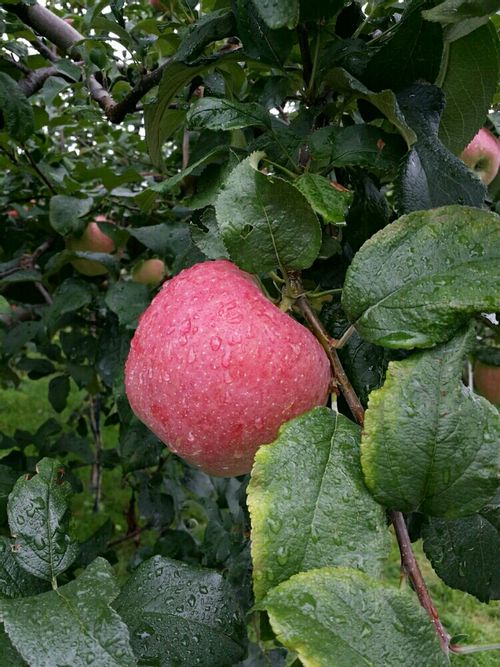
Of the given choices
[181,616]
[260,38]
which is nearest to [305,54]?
[260,38]

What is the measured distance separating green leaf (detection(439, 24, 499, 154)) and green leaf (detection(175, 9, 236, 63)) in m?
0.24

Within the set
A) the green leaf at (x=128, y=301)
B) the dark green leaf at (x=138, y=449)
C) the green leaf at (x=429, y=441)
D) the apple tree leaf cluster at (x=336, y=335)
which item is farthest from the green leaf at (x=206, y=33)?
the dark green leaf at (x=138, y=449)

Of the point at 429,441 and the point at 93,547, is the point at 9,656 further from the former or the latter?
the point at 93,547

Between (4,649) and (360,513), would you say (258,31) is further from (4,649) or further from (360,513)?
(4,649)

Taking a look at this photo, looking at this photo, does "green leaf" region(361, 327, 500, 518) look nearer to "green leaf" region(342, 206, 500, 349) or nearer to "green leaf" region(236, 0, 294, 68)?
"green leaf" region(342, 206, 500, 349)

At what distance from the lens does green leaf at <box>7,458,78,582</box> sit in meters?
0.67

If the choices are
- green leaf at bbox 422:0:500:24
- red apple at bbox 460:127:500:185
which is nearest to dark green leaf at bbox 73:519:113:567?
red apple at bbox 460:127:500:185

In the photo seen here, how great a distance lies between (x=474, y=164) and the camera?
102 centimetres

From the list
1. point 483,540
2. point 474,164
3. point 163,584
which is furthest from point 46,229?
point 483,540

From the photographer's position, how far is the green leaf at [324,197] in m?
0.58

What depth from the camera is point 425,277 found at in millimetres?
550

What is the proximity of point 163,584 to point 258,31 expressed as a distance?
1.92 feet

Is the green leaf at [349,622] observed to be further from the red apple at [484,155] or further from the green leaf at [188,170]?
the red apple at [484,155]

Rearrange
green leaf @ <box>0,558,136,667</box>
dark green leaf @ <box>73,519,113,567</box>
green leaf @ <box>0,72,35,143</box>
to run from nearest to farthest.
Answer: green leaf @ <box>0,558,136,667</box> → dark green leaf @ <box>73,519,113,567</box> → green leaf @ <box>0,72,35,143</box>
